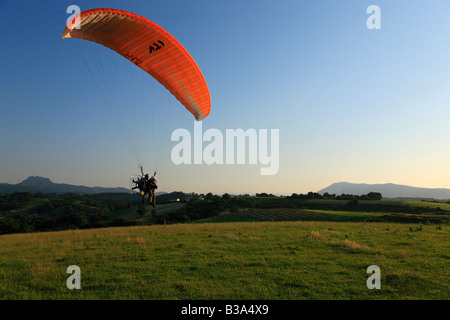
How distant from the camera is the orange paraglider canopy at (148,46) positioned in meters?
11.6

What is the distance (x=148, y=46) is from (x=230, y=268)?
1171 centimetres

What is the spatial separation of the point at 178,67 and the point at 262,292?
12.1m

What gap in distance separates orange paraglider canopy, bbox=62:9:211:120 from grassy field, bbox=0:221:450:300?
9.47m

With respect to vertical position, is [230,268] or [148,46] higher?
[148,46]

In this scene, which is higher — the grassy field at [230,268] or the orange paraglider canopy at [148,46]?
the orange paraglider canopy at [148,46]

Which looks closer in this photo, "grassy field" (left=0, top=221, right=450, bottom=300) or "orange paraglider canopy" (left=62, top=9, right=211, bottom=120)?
"grassy field" (left=0, top=221, right=450, bottom=300)

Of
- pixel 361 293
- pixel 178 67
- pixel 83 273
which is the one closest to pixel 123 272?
pixel 83 273

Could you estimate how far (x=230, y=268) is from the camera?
34.6 feet

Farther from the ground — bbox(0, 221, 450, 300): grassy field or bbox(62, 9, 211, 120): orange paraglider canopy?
bbox(62, 9, 211, 120): orange paraglider canopy

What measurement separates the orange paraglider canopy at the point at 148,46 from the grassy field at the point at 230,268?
947 cm

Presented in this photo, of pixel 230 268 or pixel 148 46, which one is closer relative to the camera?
pixel 230 268

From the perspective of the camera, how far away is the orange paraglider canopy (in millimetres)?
11645
